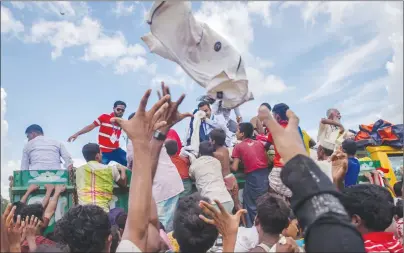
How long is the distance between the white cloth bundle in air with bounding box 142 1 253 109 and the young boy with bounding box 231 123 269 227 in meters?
3.26

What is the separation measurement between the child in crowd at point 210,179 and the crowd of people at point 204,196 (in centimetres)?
1

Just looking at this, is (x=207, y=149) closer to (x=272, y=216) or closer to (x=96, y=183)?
(x=96, y=183)

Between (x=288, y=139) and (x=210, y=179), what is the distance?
3582mm

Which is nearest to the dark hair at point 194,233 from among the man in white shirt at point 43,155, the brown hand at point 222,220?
the brown hand at point 222,220

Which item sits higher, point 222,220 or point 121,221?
point 121,221

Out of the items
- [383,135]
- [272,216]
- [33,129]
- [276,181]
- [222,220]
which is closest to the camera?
[222,220]

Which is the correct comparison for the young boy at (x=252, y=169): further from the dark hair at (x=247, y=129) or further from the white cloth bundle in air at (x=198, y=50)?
the white cloth bundle in air at (x=198, y=50)

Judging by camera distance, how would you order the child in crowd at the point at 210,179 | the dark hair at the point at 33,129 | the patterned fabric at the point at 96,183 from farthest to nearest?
the dark hair at the point at 33,129, the child in crowd at the point at 210,179, the patterned fabric at the point at 96,183

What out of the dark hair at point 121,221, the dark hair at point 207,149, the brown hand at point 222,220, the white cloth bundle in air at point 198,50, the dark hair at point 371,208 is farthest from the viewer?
the white cloth bundle in air at point 198,50

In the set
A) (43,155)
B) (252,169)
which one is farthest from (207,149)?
(43,155)

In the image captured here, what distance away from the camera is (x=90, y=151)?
199 inches

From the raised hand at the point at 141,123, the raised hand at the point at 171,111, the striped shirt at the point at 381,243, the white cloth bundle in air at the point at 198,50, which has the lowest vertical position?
the striped shirt at the point at 381,243

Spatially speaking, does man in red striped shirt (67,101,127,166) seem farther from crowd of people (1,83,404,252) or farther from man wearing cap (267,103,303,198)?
man wearing cap (267,103,303,198)

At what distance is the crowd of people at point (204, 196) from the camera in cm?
145
